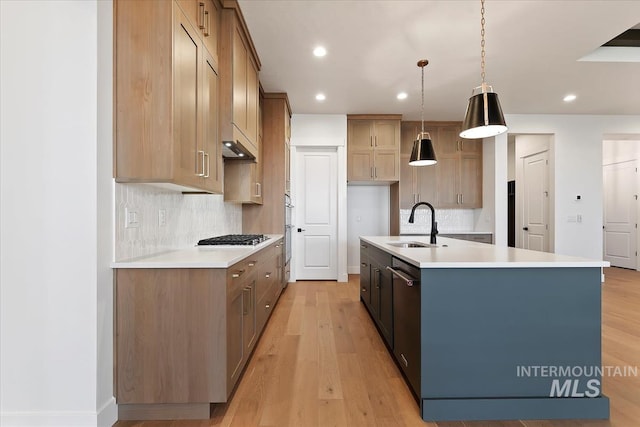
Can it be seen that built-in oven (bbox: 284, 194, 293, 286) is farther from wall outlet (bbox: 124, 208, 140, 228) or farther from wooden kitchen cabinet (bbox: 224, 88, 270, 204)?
wall outlet (bbox: 124, 208, 140, 228)

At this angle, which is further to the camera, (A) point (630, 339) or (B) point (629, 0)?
(A) point (630, 339)

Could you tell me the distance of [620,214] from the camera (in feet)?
22.4

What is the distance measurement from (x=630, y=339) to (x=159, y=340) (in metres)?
3.77

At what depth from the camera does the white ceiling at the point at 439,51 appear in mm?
2645

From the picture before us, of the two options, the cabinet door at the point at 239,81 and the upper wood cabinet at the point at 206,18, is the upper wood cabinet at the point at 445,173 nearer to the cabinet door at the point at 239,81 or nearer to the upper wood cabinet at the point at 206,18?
the cabinet door at the point at 239,81

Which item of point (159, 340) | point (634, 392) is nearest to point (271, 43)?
point (159, 340)

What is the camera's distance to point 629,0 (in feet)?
8.28

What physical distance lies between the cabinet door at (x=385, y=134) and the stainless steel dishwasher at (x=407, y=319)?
344cm

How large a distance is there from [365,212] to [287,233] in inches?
74.4

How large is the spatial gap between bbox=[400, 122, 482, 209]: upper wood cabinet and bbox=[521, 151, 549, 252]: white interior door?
111 centimetres

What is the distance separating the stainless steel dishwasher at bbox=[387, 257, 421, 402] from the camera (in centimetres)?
178

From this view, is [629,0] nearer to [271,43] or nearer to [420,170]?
[271,43]

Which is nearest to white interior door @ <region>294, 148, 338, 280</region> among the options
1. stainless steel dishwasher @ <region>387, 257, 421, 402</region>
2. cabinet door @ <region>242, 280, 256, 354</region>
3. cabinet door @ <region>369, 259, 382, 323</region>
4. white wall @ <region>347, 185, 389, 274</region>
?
white wall @ <region>347, 185, 389, 274</region>

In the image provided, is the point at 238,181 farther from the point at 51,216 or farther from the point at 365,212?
the point at 365,212
